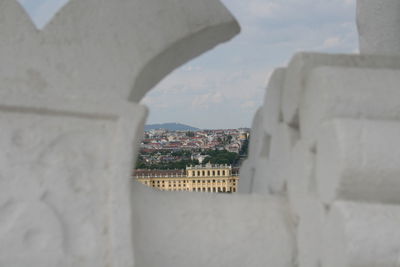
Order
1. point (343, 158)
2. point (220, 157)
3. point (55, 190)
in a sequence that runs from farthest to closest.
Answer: point (220, 157), point (55, 190), point (343, 158)

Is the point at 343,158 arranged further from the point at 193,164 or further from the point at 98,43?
the point at 193,164

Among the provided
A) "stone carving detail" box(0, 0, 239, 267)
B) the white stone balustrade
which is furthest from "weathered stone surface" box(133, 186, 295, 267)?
"stone carving detail" box(0, 0, 239, 267)

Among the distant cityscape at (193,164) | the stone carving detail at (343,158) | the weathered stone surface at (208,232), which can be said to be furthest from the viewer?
the distant cityscape at (193,164)

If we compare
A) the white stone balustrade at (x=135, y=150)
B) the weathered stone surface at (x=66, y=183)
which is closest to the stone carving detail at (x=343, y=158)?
the white stone balustrade at (x=135, y=150)

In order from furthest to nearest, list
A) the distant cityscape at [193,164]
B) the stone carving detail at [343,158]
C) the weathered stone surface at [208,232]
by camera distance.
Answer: the distant cityscape at [193,164]
the weathered stone surface at [208,232]
the stone carving detail at [343,158]

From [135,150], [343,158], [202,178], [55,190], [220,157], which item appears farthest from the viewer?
[202,178]

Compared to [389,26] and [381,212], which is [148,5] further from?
[389,26]

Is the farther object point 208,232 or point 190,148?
point 190,148

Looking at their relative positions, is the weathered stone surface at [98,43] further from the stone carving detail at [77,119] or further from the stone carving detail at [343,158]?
the stone carving detail at [343,158]

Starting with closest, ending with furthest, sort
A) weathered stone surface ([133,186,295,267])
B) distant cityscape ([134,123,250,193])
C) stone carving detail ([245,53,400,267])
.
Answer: stone carving detail ([245,53,400,267])
weathered stone surface ([133,186,295,267])
distant cityscape ([134,123,250,193])

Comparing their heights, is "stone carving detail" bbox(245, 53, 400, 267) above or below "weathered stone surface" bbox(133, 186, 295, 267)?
above

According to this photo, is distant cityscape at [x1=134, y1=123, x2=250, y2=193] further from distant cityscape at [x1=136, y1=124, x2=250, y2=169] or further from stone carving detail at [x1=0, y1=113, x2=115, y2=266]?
stone carving detail at [x1=0, y1=113, x2=115, y2=266]

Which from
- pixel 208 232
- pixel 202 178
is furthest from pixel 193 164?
pixel 208 232

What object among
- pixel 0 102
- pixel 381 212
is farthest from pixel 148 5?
pixel 381 212
